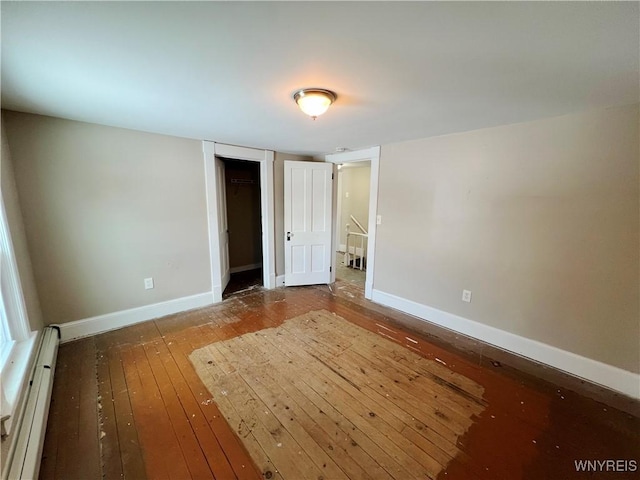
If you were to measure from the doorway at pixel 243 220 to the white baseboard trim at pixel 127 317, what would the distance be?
1179mm

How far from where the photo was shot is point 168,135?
284cm

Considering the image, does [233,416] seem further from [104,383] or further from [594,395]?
[594,395]

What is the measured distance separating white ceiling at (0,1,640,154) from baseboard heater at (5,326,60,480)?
195 cm

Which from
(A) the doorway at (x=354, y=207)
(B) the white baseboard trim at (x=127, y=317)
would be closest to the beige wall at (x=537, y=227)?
(A) the doorway at (x=354, y=207)

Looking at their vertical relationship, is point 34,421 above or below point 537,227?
below

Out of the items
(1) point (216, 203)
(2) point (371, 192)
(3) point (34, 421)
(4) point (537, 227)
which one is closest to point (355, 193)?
(2) point (371, 192)

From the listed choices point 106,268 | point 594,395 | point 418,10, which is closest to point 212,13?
point 418,10

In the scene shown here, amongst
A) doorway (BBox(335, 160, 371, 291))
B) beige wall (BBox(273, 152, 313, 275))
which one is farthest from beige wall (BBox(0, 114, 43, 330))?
doorway (BBox(335, 160, 371, 291))

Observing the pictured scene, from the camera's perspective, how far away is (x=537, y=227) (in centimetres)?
221

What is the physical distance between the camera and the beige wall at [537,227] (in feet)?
6.13

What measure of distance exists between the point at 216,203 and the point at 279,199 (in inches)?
39.1

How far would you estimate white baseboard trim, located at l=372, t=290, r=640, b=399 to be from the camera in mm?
1915

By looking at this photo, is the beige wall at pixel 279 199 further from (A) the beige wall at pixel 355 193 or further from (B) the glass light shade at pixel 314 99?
(A) the beige wall at pixel 355 193

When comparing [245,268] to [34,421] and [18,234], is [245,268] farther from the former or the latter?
[34,421]
